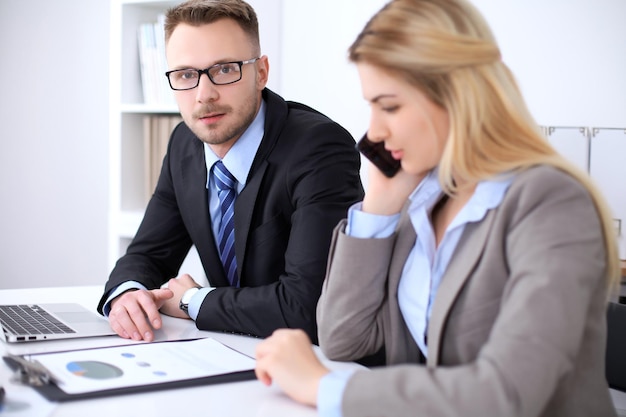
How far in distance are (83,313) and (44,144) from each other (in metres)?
2.42

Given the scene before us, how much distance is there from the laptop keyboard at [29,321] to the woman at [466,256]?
577mm

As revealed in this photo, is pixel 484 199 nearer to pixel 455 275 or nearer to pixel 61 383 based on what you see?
pixel 455 275

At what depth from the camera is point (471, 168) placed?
1186 mm

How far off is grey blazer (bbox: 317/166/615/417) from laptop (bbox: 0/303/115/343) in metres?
0.75

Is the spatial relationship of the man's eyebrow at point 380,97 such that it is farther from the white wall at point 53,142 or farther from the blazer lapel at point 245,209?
the white wall at point 53,142

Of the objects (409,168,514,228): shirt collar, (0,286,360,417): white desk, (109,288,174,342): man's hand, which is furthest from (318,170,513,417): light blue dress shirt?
(109,288,174,342): man's hand

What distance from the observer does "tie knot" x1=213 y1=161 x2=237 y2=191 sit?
1.99 m

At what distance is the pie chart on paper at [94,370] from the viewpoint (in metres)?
1.27

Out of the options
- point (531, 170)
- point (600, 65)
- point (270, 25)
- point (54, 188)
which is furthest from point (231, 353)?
point (54, 188)

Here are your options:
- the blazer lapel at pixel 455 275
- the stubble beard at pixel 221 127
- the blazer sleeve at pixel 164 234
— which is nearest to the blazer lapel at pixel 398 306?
the blazer lapel at pixel 455 275

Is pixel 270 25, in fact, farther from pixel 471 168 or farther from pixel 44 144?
pixel 471 168

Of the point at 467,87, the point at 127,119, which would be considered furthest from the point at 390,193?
the point at 127,119

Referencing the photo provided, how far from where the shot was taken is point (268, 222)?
1902 mm

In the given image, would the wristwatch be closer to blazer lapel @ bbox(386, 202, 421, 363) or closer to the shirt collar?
blazer lapel @ bbox(386, 202, 421, 363)
